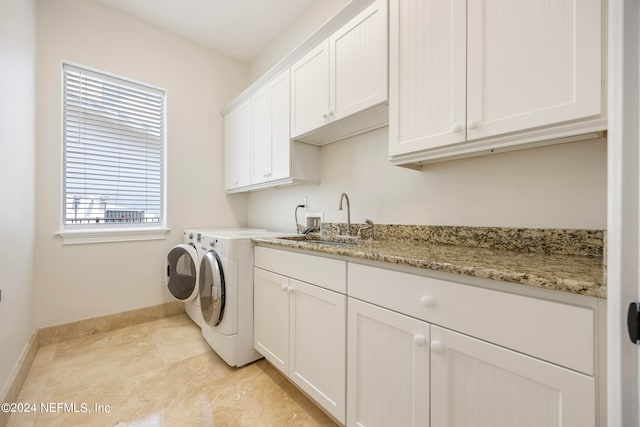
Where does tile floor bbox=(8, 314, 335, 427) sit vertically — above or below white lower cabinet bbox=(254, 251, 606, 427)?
below

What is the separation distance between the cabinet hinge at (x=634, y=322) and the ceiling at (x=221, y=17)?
111 inches

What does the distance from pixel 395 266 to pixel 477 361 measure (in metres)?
0.37

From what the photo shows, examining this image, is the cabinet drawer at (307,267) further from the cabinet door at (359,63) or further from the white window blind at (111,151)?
the white window blind at (111,151)

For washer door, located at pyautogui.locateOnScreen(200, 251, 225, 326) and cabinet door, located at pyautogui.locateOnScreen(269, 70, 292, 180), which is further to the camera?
cabinet door, located at pyautogui.locateOnScreen(269, 70, 292, 180)

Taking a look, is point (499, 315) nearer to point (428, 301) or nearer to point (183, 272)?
point (428, 301)

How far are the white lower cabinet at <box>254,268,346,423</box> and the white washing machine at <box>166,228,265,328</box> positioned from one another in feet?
2.70

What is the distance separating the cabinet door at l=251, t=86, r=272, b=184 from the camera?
88.4 inches

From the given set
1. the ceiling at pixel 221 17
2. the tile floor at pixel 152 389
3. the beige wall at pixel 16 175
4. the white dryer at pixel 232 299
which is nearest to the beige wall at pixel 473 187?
the white dryer at pixel 232 299

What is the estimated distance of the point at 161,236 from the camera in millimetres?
2629

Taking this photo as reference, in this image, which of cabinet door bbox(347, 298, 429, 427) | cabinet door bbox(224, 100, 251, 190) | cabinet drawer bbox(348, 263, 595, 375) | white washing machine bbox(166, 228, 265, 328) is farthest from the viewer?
cabinet door bbox(224, 100, 251, 190)

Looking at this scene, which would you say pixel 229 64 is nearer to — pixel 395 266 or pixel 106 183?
pixel 106 183

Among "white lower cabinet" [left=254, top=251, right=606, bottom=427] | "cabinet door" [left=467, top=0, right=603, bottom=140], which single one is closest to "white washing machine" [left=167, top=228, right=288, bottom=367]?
"white lower cabinet" [left=254, top=251, right=606, bottom=427]

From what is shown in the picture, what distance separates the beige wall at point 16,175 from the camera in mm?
1318

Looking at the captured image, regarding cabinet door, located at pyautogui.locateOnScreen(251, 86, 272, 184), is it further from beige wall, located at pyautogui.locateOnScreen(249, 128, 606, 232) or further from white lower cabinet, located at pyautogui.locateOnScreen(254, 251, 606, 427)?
white lower cabinet, located at pyautogui.locateOnScreen(254, 251, 606, 427)
